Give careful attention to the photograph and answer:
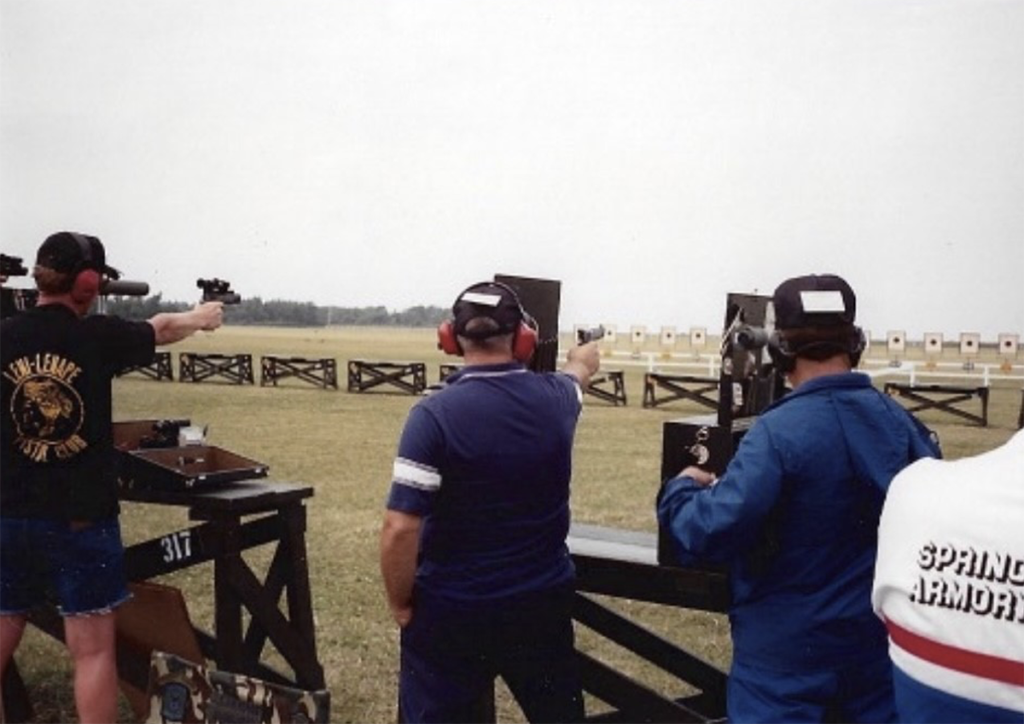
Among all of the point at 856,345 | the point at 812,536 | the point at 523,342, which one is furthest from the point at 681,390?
the point at 812,536

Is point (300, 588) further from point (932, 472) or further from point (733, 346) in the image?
point (932, 472)

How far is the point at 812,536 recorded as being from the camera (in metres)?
2.40

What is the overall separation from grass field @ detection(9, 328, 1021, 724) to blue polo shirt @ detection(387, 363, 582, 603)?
218 centimetres

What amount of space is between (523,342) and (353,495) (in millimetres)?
7958

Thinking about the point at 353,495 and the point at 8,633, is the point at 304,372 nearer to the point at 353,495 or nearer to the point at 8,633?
the point at 353,495

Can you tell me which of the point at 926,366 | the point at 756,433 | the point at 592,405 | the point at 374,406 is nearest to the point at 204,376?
the point at 374,406

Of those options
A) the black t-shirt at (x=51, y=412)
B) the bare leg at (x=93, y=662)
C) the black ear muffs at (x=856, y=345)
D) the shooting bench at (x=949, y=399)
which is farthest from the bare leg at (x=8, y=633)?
the shooting bench at (x=949, y=399)

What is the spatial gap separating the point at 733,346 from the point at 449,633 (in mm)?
1224

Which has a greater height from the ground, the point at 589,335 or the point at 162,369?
the point at 589,335

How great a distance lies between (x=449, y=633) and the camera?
2.97 meters

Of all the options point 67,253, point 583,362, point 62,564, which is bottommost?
point 62,564

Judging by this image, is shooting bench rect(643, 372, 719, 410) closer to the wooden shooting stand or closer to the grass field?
the grass field

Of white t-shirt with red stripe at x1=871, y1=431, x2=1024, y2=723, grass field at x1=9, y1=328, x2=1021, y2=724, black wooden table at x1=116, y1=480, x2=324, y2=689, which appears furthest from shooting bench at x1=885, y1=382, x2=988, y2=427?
white t-shirt with red stripe at x1=871, y1=431, x2=1024, y2=723

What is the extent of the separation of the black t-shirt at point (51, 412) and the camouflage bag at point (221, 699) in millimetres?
1001
